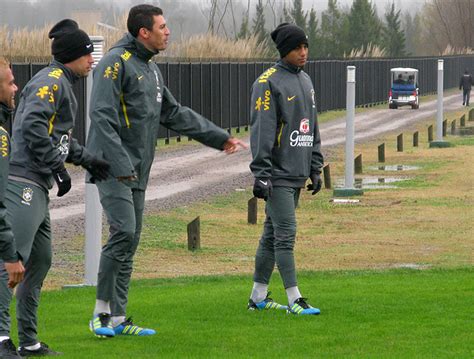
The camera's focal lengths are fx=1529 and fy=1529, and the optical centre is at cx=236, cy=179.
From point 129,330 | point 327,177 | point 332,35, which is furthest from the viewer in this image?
point 332,35

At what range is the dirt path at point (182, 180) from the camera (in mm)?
21906

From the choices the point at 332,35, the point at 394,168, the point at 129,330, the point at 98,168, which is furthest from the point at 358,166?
the point at 332,35

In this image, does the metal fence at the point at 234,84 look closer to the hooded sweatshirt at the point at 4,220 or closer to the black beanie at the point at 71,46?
the black beanie at the point at 71,46

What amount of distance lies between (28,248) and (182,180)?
21.0 meters

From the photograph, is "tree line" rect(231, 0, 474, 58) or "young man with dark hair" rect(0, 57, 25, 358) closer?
"young man with dark hair" rect(0, 57, 25, 358)

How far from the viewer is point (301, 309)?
412 inches

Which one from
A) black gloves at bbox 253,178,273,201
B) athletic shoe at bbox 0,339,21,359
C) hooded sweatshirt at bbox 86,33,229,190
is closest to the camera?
athletic shoe at bbox 0,339,21,359

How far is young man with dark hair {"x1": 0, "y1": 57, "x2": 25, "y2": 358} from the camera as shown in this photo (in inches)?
298

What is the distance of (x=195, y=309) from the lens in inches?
430

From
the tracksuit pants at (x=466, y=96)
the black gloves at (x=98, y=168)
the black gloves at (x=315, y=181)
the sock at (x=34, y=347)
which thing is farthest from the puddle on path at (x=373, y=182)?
the tracksuit pants at (x=466, y=96)

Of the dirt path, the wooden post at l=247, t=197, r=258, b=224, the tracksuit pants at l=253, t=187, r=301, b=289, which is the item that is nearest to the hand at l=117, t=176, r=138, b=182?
the tracksuit pants at l=253, t=187, r=301, b=289

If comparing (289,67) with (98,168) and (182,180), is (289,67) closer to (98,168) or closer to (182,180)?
(98,168)

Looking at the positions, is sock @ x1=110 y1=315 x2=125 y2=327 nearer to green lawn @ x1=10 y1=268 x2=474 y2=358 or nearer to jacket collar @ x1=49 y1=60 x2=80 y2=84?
green lawn @ x1=10 y1=268 x2=474 y2=358

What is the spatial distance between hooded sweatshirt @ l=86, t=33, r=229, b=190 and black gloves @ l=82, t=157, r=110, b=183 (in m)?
0.07
